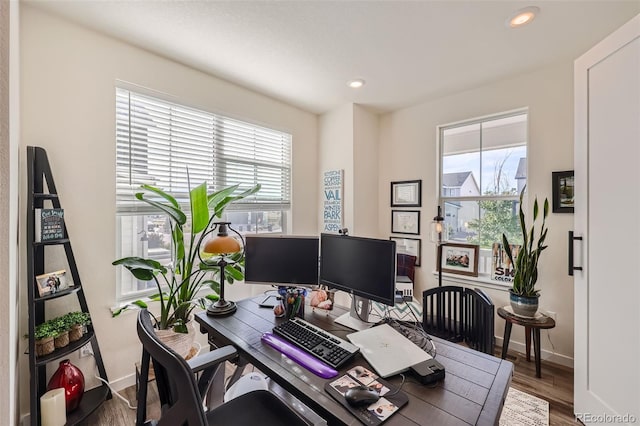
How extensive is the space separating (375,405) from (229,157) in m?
2.56

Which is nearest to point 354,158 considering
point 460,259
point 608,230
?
point 460,259

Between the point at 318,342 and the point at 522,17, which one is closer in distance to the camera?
the point at 318,342

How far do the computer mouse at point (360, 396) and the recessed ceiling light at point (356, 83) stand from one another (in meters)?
2.65

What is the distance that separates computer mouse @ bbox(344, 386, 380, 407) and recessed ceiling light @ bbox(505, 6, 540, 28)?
2.39m

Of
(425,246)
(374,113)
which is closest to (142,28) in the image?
(374,113)

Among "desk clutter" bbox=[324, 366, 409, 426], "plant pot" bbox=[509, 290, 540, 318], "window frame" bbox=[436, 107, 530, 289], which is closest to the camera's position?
"desk clutter" bbox=[324, 366, 409, 426]

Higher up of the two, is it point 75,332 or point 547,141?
point 547,141

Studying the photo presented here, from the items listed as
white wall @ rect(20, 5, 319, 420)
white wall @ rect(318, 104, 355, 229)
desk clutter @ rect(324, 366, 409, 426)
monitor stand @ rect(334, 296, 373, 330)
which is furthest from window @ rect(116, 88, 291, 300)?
desk clutter @ rect(324, 366, 409, 426)

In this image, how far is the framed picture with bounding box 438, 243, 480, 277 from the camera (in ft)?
9.81

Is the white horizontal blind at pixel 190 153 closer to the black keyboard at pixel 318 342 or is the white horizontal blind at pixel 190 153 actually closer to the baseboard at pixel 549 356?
the black keyboard at pixel 318 342

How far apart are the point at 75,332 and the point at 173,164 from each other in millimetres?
1400

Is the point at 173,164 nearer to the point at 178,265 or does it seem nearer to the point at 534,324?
the point at 178,265

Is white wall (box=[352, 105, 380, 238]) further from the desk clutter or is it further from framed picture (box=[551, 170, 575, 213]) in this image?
the desk clutter

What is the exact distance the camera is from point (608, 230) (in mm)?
1679
